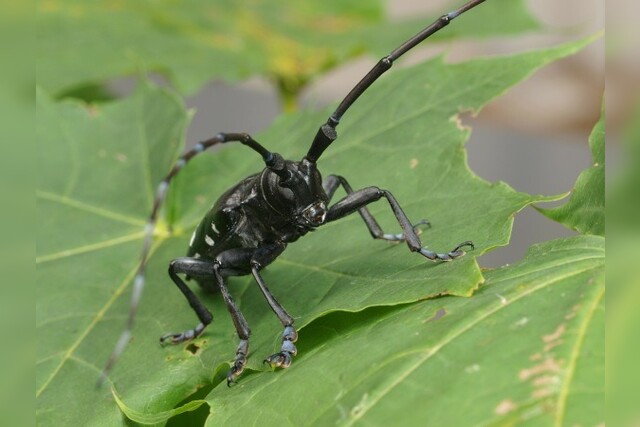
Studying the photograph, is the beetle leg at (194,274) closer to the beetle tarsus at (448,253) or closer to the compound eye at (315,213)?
the compound eye at (315,213)

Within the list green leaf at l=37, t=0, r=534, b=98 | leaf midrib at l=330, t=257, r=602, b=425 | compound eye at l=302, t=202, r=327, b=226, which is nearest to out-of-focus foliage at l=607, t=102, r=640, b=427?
leaf midrib at l=330, t=257, r=602, b=425

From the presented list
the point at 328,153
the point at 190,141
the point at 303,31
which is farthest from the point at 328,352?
the point at 190,141

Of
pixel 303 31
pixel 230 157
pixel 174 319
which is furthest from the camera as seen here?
pixel 303 31

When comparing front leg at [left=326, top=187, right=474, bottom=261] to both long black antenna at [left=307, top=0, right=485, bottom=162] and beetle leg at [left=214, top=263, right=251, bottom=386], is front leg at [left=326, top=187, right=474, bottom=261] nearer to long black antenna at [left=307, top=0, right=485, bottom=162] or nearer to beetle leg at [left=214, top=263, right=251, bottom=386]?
long black antenna at [left=307, top=0, right=485, bottom=162]

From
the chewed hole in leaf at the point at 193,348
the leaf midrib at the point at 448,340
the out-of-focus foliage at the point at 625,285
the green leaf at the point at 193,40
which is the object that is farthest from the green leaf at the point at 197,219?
the out-of-focus foliage at the point at 625,285

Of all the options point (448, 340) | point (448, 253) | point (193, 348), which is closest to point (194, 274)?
point (193, 348)

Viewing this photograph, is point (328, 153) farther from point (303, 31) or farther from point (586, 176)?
point (303, 31)
